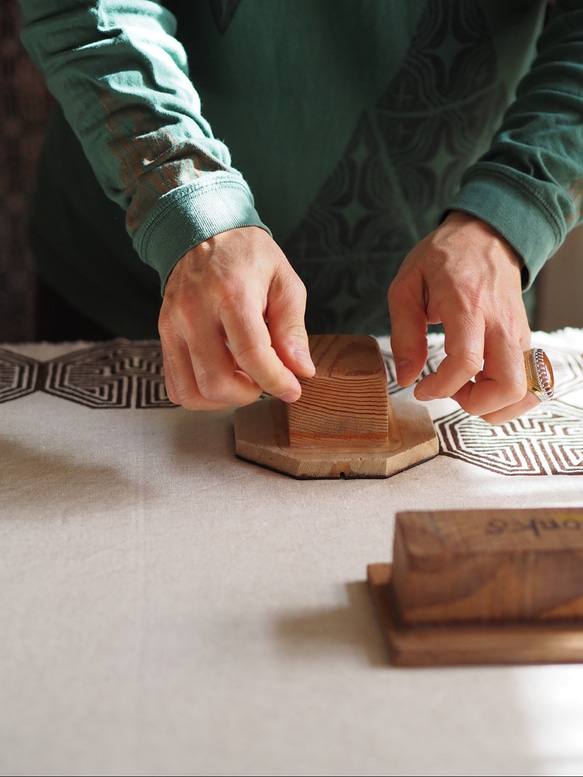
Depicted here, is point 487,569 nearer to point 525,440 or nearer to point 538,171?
point 525,440

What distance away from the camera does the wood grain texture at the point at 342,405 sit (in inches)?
28.6

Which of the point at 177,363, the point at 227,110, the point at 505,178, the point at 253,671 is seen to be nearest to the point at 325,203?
the point at 227,110

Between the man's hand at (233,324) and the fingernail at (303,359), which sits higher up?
the man's hand at (233,324)

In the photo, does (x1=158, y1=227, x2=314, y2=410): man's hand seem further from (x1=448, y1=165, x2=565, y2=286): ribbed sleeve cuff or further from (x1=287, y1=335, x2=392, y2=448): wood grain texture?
(x1=448, y1=165, x2=565, y2=286): ribbed sleeve cuff

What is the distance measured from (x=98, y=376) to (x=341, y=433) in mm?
340

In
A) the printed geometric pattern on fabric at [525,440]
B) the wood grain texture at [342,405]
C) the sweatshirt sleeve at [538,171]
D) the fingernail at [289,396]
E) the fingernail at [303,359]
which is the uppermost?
the sweatshirt sleeve at [538,171]

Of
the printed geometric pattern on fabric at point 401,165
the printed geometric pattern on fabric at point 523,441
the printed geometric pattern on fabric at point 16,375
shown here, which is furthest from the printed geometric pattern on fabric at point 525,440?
the printed geometric pattern on fabric at point 16,375

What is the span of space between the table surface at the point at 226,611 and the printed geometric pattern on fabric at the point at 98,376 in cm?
3

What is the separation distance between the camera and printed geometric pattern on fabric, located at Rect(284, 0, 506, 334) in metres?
0.98

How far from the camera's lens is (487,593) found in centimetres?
50

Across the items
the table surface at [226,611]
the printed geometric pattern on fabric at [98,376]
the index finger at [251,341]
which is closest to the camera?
the table surface at [226,611]

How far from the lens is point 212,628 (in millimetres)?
518

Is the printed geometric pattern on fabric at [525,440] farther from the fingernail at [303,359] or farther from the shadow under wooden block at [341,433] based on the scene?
the fingernail at [303,359]

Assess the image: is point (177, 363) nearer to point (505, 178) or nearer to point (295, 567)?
Result: point (295, 567)
